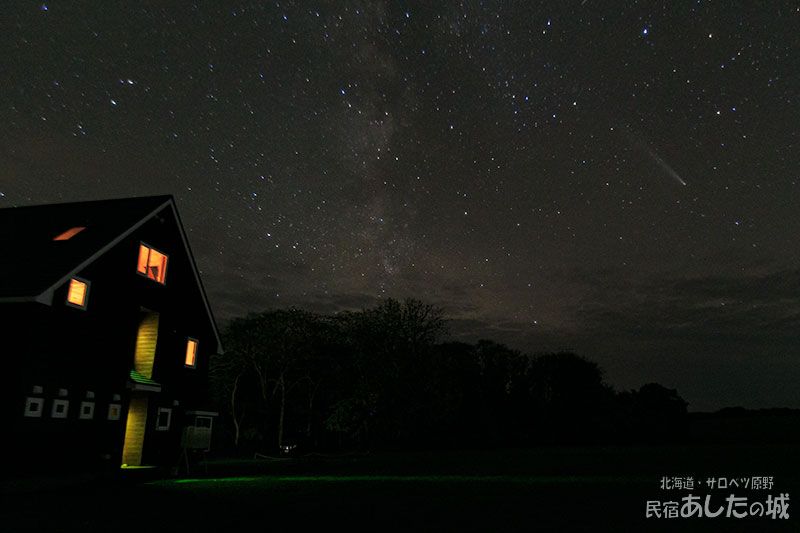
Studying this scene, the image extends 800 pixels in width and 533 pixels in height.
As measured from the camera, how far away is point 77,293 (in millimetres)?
18859

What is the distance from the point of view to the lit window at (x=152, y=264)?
22078 millimetres

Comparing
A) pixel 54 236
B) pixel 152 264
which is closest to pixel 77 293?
pixel 54 236

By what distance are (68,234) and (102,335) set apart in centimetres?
396

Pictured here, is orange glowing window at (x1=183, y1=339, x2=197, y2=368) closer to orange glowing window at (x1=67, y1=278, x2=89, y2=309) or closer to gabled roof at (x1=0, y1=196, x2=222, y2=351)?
gabled roof at (x1=0, y1=196, x2=222, y2=351)

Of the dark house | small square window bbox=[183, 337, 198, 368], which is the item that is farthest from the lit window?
small square window bbox=[183, 337, 198, 368]

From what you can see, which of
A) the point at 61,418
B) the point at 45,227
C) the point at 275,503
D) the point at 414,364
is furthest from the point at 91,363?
the point at 414,364

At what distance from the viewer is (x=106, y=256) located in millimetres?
20109

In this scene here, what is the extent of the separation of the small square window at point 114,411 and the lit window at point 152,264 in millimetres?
4925

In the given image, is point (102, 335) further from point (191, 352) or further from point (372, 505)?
point (372, 505)

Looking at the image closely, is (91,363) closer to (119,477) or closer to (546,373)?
(119,477)

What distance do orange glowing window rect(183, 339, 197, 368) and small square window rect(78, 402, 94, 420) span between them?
5.87 m

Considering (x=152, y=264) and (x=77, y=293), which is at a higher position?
(x=152, y=264)

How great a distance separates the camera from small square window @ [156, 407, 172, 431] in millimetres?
23406

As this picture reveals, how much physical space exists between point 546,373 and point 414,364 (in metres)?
28.5
